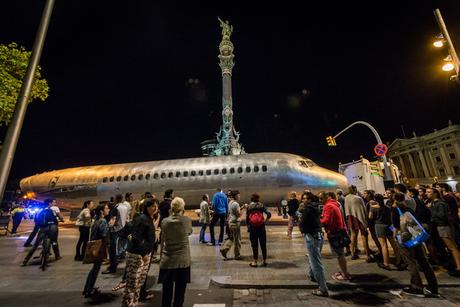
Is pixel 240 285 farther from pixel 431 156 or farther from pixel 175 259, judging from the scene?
pixel 431 156

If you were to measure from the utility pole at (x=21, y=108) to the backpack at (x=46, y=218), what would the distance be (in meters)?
4.48

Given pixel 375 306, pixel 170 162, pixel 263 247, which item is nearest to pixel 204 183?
pixel 170 162

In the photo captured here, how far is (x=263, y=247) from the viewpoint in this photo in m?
6.75

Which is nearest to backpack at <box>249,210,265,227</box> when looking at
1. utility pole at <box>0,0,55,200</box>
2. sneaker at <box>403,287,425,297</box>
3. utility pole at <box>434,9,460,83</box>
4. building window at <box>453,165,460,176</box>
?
sneaker at <box>403,287,425,297</box>

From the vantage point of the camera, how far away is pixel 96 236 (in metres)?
5.69

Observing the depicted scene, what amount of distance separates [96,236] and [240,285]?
137 inches

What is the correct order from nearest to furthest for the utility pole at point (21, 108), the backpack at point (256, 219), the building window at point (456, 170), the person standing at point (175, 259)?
1. the person standing at point (175, 259)
2. the utility pole at point (21, 108)
3. the backpack at point (256, 219)
4. the building window at point (456, 170)

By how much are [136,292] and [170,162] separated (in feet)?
46.0

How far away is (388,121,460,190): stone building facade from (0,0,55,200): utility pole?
62.1m

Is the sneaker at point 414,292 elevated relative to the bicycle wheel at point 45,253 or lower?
lower

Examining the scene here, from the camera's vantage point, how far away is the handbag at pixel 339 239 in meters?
5.48

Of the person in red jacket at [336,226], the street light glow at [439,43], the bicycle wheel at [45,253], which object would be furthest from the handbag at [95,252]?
the street light glow at [439,43]

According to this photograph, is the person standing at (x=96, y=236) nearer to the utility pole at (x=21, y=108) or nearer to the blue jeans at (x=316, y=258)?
the utility pole at (x=21, y=108)

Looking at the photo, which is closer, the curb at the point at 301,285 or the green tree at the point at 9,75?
the curb at the point at 301,285
